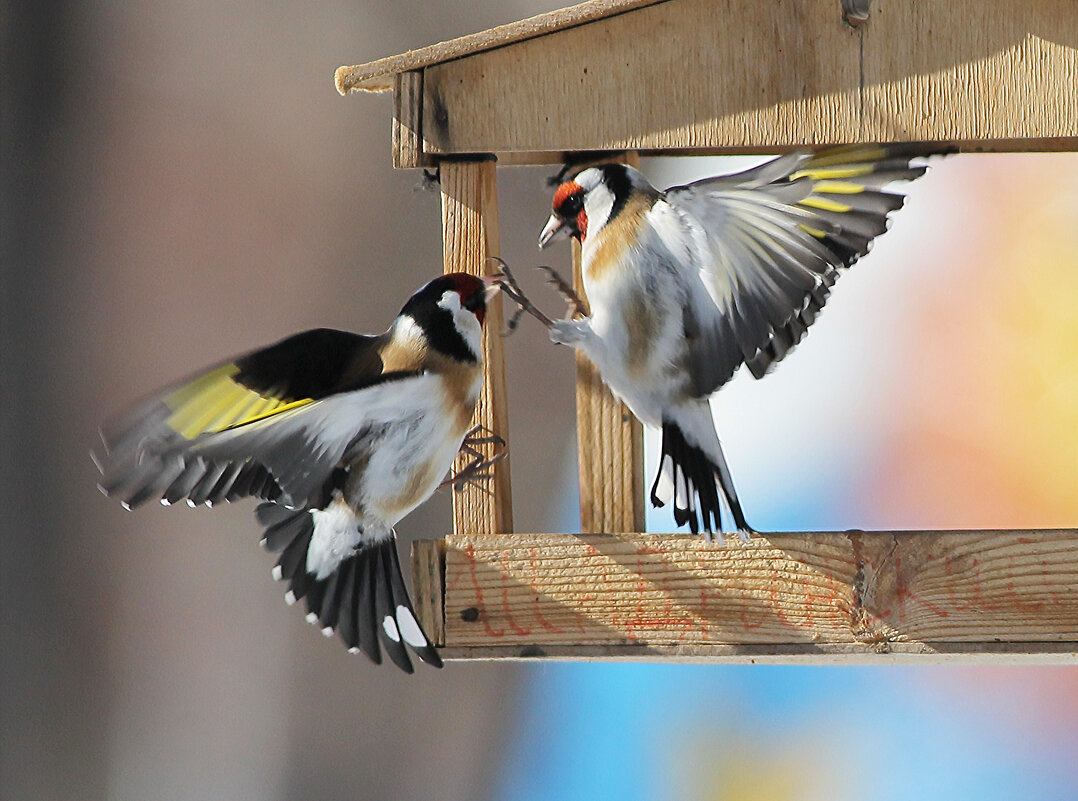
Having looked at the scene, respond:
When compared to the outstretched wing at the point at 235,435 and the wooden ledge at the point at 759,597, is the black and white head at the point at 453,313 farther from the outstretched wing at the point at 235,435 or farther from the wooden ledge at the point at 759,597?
the wooden ledge at the point at 759,597

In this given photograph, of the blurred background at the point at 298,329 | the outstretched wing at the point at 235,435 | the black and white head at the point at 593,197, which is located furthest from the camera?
the blurred background at the point at 298,329

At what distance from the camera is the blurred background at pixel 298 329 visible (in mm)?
1990

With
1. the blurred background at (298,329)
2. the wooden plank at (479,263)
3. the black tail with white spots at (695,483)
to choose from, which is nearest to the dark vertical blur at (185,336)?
the blurred background at (298,329)

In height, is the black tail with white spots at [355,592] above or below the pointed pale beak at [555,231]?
below

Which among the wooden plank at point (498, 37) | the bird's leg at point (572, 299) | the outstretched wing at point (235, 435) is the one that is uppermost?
the wooden plank at point (498, 37)

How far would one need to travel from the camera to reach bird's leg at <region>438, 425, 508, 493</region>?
1272 millimetres

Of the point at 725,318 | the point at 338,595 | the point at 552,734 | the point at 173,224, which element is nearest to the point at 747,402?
the point at 552,734

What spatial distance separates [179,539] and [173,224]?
590mm

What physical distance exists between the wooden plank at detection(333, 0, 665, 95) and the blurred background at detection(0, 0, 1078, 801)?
707 mm

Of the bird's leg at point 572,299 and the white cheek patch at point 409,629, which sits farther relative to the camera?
the bird's leg at point 572,299

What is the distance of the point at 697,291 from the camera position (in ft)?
4.06

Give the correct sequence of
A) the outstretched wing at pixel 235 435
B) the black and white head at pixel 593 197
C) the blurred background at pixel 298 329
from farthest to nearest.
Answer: the blurred background at pixel 298 329 < the black and white head at pixel 593 197 < the outstretched wing at pixel 235 435

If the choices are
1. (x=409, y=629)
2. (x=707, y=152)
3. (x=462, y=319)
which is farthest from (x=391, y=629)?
(x=707, y=152)

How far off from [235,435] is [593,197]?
397 millimetres
